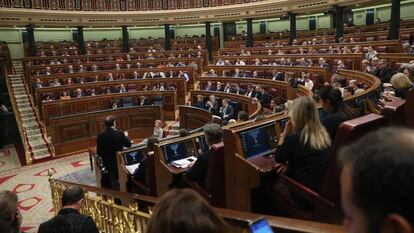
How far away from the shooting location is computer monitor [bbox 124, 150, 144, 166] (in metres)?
5.16

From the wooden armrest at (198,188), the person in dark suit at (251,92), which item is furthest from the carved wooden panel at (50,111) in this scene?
the wooden armrest at (198,188)

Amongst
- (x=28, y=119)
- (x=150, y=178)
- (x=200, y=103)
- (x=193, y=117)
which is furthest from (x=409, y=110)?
(x=28, y=119)

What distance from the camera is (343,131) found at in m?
2.18

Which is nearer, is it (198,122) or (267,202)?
(267,202)

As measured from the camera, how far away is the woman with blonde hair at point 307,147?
2582mm

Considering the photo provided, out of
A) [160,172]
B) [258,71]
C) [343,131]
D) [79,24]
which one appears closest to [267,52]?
[258,71]

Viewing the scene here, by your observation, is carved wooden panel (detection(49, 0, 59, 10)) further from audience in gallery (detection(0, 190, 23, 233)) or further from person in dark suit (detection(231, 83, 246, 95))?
audience in gallery (detection(0, 190, 23, 233))

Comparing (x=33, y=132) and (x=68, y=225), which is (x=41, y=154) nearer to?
(x=33, y=132)

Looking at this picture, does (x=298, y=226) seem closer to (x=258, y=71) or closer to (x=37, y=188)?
(x=37, y=188)

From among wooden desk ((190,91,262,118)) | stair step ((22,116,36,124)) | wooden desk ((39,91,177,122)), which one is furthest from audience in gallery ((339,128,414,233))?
stair step ((22,116,36,124))

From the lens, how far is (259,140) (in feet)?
11.9

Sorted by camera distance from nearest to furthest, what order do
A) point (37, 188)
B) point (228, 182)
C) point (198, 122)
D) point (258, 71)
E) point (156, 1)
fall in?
1. point (228, 182)
2. point (37, 188)
3. point (198, 122)
4. point (258, 71)
5. point (156, 1)

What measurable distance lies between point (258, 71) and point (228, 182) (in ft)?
30.7

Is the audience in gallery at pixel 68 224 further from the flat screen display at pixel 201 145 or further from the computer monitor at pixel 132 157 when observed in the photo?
the computer monitor at pixel 132 157
